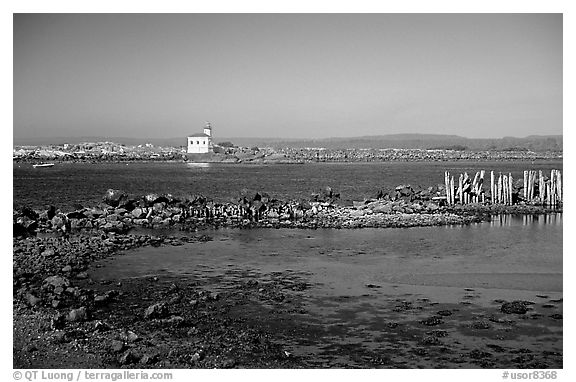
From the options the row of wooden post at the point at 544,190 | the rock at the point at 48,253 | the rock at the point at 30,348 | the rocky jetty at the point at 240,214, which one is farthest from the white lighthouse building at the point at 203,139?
the row of wooden post at the point at 544,190

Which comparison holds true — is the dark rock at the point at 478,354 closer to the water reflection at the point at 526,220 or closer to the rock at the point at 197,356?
the rock at the point at 197,356

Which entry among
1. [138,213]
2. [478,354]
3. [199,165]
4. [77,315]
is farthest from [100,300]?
[199,165]

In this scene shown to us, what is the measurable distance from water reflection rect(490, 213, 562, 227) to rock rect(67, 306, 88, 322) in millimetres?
12942

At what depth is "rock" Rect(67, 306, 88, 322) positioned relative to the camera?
25.7 ft

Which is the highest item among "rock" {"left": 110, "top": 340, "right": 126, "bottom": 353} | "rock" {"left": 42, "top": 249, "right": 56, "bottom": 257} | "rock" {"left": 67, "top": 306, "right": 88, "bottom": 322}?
"rock" {"left": 42, "top": 249, "right": 56, "bottom": 257}

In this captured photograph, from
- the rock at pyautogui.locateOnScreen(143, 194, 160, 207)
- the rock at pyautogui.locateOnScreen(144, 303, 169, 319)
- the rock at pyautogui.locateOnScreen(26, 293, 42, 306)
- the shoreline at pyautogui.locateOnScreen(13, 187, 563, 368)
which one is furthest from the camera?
the rock at pyautogui.locateOnScreen(143, 194, 160, 207)

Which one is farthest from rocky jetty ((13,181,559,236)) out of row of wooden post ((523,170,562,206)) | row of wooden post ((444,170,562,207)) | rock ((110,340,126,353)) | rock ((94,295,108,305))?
rock ((110,340,126,353))

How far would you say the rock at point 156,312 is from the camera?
8023mm

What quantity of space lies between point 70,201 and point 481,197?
17549 millimetres

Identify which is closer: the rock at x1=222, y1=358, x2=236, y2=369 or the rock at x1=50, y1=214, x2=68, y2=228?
the rock at x1=222, y1=358, x2=236, y2=369

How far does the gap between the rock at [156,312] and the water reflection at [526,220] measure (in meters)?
12.1

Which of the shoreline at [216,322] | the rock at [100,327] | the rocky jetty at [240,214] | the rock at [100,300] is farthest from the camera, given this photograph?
the rocky jetty at [240,214]

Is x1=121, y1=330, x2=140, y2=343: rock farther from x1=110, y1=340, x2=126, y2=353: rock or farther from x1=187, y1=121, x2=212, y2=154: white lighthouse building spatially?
x1=187, y1=121, x2=212, y2=154: white lighthouse building
